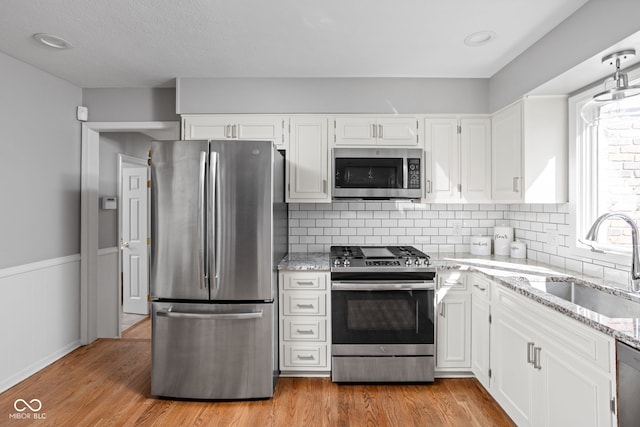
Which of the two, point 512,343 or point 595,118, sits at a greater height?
point 595,118

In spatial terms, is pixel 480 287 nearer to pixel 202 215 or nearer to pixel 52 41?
pixel 202 215

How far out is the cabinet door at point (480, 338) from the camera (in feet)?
8.36

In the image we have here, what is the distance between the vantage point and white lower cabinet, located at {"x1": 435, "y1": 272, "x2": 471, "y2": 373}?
9.15 feet

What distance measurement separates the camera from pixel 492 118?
317 cm

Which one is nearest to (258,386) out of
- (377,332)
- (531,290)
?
(377,332)

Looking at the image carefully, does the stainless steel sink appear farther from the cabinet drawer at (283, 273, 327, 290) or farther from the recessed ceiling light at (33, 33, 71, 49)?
the recessed ceiling light at (33, 33, 71, 49)

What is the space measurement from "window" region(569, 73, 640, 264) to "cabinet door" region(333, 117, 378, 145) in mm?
1483

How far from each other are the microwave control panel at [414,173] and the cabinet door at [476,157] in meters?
0.42

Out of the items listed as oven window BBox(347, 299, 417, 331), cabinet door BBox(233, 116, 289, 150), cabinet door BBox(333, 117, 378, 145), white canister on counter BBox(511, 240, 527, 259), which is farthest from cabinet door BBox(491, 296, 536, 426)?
cabinet door BBox(233, 116, 289, 150)

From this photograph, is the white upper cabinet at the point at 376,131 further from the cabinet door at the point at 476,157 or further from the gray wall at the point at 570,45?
the gray wall at the point at 570,45

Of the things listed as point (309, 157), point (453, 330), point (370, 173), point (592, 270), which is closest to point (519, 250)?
point (592, 270)

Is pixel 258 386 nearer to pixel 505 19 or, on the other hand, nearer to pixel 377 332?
pixel 377 332

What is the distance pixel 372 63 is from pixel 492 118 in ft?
3.94

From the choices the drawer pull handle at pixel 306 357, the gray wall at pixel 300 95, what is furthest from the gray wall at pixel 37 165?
the drawer pull handle at pixel 306 357
